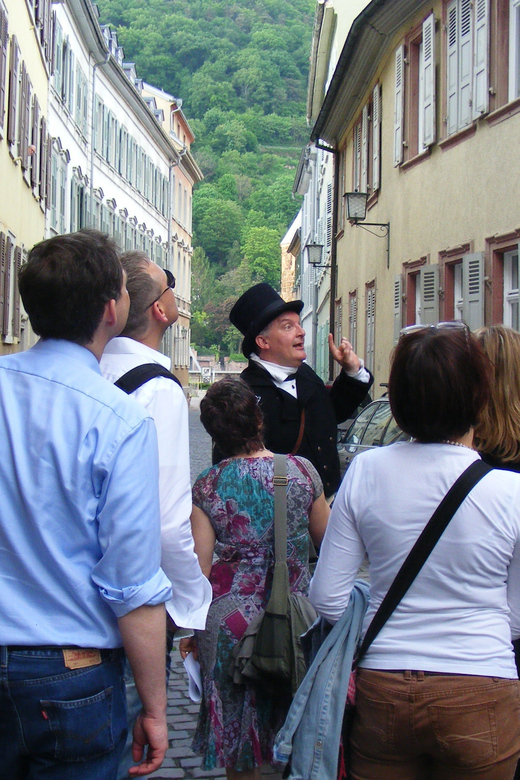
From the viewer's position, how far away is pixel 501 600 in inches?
96.0

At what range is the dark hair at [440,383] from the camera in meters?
2.46

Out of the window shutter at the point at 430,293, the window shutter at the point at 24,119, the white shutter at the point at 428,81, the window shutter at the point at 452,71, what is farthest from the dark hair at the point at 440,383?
the window shutter at the point at 24,119

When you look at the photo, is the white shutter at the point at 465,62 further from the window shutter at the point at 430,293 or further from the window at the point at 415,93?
the window shutter at the point at 430,293

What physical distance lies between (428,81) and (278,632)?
1142 centimetres

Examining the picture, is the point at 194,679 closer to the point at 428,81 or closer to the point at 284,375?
the point at 284,375

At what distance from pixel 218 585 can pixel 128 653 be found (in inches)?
53.4

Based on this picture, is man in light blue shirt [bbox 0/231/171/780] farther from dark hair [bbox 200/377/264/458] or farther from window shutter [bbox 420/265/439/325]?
window shutter [bbox 420/265/439/325]

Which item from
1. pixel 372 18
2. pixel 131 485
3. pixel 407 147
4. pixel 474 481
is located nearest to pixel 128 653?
pixel 131 485

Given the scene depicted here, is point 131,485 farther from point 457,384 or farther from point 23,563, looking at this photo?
point 457,384

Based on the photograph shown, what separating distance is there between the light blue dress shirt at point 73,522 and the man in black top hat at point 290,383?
6.13 feet

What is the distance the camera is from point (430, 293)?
43.6 ft

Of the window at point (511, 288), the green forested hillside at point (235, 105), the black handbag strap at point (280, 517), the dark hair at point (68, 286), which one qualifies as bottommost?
the black handbag strap at point (280, 517)

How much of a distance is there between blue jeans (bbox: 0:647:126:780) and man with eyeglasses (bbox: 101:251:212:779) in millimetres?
272

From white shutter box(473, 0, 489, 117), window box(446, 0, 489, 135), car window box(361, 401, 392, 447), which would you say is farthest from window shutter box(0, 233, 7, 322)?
car window box(361, 401, 392, 447)
